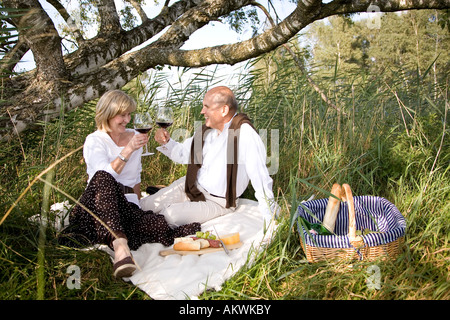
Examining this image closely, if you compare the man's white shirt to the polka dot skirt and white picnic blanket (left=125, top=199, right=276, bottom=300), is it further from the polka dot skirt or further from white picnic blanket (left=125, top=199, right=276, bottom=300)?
the polka dot skirt

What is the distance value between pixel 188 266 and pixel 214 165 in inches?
47.2

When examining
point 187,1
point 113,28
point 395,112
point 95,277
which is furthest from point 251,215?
point 187,1

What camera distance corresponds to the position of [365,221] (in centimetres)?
318

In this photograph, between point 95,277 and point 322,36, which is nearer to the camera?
point 95,277

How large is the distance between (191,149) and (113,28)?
2.77m

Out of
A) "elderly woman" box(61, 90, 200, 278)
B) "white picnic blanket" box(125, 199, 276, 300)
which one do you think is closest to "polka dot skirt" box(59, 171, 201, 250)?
"elderly woman" box(61, 90, 200, 278)

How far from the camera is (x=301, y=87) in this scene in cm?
499

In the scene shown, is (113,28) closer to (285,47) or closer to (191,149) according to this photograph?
(285,47)

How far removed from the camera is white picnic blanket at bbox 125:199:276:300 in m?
2.59

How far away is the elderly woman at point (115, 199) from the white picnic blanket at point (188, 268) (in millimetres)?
140

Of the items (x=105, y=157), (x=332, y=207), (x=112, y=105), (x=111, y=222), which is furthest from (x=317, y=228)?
(x=112, y=105)

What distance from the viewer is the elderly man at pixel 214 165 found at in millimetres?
3430

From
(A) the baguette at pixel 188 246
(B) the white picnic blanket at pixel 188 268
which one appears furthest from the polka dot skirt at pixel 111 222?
(A) the baguette at pixel 188 246

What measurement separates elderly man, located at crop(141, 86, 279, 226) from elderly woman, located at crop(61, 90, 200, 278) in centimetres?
22
